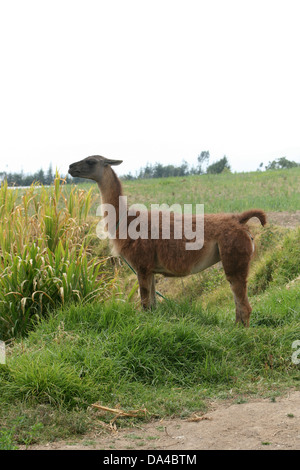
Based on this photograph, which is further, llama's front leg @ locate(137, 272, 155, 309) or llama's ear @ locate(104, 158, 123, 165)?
llama's ear @ locate(104, 158, 123, 165)

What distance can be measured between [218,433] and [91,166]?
3.37m

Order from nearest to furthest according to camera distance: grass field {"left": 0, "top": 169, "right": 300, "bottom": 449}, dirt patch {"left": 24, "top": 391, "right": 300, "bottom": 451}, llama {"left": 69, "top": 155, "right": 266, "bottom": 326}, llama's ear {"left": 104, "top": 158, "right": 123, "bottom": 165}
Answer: dirt patch {"left": 24, "top": 391, "right": 300, "bottom": 451}
grass field {"left": 0, "top": 169, "right": 300, "bottom": 449}
llama {"left": 69, "top": 155, "right": 266, "bottom": 326}
llama's ear {"left": 104, "top": 158, "right": 123, "bottom": 165}

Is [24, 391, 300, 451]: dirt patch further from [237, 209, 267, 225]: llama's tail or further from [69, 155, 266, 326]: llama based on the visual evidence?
[237, 209, 267, 225]: llama's tail

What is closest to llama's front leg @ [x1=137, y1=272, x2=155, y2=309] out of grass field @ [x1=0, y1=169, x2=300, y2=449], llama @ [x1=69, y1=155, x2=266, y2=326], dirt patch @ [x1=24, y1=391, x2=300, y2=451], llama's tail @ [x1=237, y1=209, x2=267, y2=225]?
llama @ [x1=69, y1=155, x2=266, y2=326]

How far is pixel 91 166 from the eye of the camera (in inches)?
249

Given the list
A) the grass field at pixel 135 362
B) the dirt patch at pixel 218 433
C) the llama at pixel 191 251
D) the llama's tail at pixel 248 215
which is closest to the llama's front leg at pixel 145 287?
the llama at pixel 191 251

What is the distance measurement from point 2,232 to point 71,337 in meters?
3.30

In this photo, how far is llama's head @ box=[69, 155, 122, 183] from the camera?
629 cm

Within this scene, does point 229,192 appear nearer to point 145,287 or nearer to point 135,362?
point 145,287

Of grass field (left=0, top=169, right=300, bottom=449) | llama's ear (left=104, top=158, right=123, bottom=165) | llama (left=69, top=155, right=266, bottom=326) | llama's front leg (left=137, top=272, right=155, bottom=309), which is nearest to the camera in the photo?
grass field (left=0, top=169, right=300, bottom=449)

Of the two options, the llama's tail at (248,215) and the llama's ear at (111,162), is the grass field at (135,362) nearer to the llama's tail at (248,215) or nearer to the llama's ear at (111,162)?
the llama's tail at (248,215)

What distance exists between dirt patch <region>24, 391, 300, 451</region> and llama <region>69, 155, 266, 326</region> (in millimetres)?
1741

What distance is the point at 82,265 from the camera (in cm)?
698
